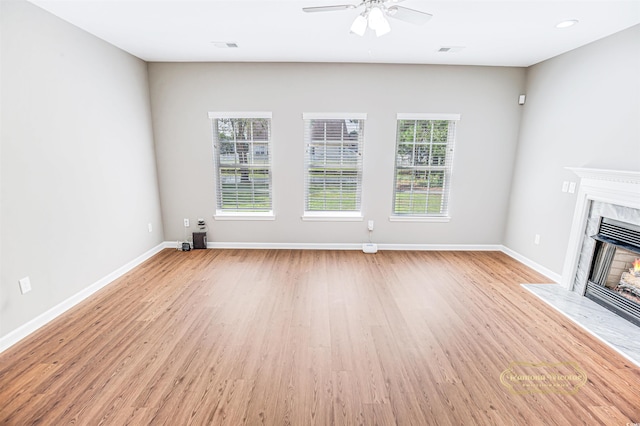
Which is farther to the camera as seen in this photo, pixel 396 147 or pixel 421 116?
pixel 396 147

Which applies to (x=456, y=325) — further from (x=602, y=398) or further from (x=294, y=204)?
(x=294, y=204)

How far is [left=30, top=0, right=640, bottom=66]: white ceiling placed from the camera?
249 centimetres

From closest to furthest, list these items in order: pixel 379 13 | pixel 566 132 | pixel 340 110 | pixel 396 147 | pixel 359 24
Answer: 1. pixel 379 13
2. pixel 359 24
3. pixel 566 132
4. pixel 340 110
5. pixel 396 147

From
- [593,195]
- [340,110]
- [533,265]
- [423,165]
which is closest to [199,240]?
[340,110]

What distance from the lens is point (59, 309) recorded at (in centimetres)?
279

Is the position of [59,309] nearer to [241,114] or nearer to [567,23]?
[241,114]

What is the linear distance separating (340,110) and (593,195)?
3163 millimetres

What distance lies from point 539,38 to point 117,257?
5447 millimetres

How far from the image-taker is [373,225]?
15.3 feet

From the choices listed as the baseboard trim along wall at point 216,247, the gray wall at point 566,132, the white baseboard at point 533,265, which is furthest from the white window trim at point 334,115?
the white baseboard at point 533,265

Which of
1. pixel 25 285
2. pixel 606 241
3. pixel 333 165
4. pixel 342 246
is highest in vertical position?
pixel 333 165

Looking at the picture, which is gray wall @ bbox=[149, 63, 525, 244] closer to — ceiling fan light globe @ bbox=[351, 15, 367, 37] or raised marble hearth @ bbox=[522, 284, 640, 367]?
raised marble hearth @ bbox=[522, 284, 640, 367]

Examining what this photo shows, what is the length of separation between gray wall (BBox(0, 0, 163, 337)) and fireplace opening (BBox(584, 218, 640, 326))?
212 inches

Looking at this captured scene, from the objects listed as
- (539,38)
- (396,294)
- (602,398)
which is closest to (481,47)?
(539,38)
